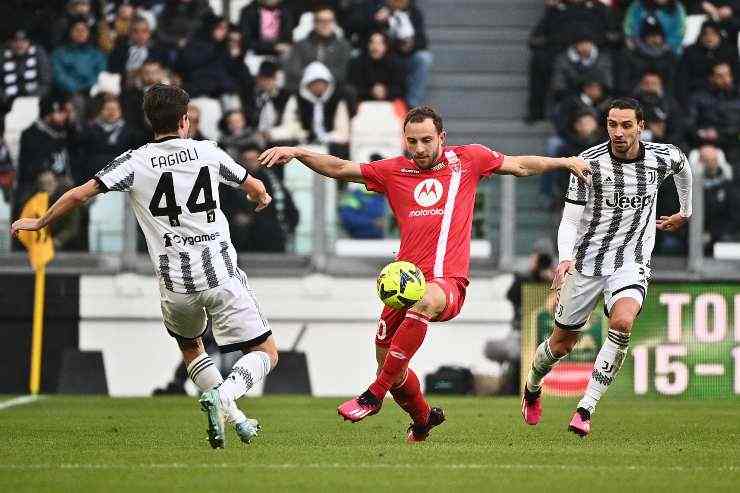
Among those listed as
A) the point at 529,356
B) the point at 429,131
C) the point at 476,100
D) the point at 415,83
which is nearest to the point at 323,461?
the point at 429,131

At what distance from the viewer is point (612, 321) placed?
10.2 metres

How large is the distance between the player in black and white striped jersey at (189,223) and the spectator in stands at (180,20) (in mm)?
10600

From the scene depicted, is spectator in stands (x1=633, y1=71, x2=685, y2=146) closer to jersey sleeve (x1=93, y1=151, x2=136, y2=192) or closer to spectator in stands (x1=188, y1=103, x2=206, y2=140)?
spectator in stands (x1=188, y1=103, x2=206, y2=140)

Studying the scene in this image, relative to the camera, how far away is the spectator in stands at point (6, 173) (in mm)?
16719

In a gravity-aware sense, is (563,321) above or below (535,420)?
above

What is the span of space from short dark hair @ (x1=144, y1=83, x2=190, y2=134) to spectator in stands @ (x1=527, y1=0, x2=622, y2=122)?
10737 millimetres

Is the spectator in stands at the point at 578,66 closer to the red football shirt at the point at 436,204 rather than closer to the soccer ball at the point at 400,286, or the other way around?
the red football shirt at the point at 436,204

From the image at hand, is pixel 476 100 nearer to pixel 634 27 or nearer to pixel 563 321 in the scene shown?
pixel 634 27

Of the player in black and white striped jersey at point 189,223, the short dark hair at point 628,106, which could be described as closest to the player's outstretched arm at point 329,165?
the player in black and white striped jersey at point 189,223

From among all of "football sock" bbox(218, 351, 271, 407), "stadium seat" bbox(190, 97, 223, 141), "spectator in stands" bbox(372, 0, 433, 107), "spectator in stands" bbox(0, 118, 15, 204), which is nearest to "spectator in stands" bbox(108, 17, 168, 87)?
"stadium seat" bbox(190, 97, 223, 141)

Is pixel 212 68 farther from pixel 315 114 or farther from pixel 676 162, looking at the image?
pixel 676 162

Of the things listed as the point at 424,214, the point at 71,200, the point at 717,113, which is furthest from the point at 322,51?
the point at 71,200

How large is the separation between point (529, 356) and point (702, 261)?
2.25 m

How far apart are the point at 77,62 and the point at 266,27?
2.30m
